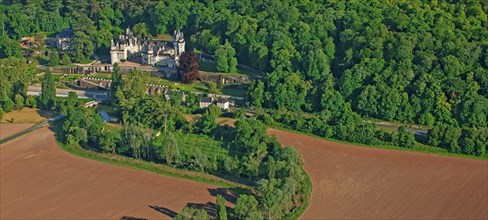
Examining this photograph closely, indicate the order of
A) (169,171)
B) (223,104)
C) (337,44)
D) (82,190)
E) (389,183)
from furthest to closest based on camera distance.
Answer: (337,44), (223,104), (169,171), (389,183), (82,190)

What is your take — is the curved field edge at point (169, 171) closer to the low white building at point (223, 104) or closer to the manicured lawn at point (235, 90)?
the low white building at point (223, 104)

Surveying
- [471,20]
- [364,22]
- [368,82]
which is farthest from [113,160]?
[471,20]

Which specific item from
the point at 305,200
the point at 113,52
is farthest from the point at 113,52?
the point at 305,200

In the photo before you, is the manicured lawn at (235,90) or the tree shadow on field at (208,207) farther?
the manicured lawn at (235,90)

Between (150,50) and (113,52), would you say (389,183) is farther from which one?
(113,52)

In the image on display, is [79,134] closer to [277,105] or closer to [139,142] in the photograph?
[139,142]

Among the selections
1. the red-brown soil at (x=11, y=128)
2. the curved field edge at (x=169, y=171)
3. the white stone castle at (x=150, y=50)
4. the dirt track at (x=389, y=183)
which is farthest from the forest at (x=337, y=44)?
the red-brown soil at (x=11, y=128)
